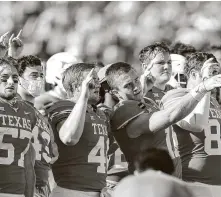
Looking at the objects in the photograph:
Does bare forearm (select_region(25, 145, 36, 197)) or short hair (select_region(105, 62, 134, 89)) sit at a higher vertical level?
short hair (select_region(105, 62, 134, 89))

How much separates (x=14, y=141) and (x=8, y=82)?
0.41 metres

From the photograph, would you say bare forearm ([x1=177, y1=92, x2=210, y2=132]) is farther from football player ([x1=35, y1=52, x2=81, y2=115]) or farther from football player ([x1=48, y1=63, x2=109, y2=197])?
Result: football player ([x1=35, y1=52, x2=81, y2=115])

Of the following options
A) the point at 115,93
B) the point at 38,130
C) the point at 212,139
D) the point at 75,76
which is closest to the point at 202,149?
the point at 212,139

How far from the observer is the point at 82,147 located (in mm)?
5211

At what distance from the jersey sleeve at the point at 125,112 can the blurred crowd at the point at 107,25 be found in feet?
13.8

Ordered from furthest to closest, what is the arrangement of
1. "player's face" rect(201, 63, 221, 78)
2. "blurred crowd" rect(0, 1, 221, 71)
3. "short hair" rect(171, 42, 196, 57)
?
"blurred crowd" rect(0, 1, 221, 71), "short hair" rect(171, 42, 196, 57), "player's face" rect(201, 63, 221, 78)

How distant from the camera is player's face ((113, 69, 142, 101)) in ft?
18.4

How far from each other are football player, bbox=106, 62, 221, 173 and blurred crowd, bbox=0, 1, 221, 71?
159 inches

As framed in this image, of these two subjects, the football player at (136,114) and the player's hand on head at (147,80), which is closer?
the football player at (136,114)

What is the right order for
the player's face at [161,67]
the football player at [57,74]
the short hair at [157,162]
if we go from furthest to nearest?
the football player at [57,74]
the player's face at [161,67]
the short hair at [157,162]

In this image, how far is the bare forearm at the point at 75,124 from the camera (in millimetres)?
5027

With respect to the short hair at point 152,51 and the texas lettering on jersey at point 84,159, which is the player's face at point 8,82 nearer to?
the texas lettering on jersey at point 84,159

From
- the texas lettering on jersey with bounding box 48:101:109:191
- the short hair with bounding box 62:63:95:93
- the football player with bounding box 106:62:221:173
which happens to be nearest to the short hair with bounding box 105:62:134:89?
the football player with bounding box 106:62:221:173

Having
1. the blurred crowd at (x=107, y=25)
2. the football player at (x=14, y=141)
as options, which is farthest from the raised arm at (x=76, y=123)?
the blurred crowd at (x=107, y=25)
